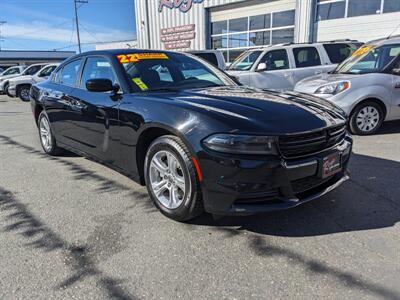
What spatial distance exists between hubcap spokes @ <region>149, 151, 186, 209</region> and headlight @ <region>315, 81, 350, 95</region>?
438 cm

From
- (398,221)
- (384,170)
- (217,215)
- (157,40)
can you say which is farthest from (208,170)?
(157,40)

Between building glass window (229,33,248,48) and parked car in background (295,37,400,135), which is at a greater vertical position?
building glass window (229,33,248,48)

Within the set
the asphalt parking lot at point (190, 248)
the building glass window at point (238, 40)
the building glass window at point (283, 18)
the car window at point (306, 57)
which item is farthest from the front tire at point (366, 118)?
the building glass window at point (238, 40)

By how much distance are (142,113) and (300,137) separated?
1.46 m

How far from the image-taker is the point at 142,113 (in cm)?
322

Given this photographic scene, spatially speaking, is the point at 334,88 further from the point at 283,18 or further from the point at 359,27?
the point at 283,18

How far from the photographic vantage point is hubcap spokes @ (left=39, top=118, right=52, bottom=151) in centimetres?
544

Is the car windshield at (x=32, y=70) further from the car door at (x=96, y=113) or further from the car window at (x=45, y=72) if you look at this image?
the car door at (x=96, y=113)

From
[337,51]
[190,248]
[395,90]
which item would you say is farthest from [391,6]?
[190,248]

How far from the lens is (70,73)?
188 inches

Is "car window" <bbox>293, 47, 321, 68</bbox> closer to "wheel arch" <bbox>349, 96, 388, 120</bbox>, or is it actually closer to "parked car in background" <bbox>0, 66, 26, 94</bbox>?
"wheel arch" <bbox>349, 96, 388, 120</bbox>

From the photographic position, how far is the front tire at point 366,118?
6.33 metres

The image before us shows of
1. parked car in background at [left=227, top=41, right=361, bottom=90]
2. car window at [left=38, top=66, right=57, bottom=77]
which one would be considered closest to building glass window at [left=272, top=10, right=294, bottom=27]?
parked car in background at [left=227, top=41, right=361, bottom=90]

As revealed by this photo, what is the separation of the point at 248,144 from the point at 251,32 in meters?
15.2
